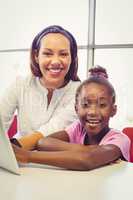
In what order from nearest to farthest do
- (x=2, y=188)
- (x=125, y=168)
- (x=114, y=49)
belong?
(x=2, y=188)
(x=125, y=168)
(x=114, y=49)

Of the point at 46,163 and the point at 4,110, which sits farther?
the point at 4,110

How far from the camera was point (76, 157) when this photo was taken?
894 mm

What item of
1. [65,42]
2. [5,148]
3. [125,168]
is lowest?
[125,168]

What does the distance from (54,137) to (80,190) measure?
1.02 feet

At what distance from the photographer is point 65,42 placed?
106 cm

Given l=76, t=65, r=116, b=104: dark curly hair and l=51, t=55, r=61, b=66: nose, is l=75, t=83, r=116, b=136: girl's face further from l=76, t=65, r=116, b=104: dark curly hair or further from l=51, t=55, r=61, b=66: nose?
l=51, t=55, r=61, b=66: nose

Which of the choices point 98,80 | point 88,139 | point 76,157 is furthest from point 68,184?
point 98,80

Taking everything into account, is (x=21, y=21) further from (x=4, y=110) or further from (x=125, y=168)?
(x=125, y=168)

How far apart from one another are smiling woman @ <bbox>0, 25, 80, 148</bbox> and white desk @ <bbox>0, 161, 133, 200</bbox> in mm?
188

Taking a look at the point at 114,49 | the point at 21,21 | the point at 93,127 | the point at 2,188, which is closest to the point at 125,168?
the point at 93,127

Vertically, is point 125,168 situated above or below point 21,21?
below

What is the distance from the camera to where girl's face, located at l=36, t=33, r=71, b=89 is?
104 cm

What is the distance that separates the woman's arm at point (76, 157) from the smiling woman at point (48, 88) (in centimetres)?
10

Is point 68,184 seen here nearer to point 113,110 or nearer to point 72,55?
point 113,110
